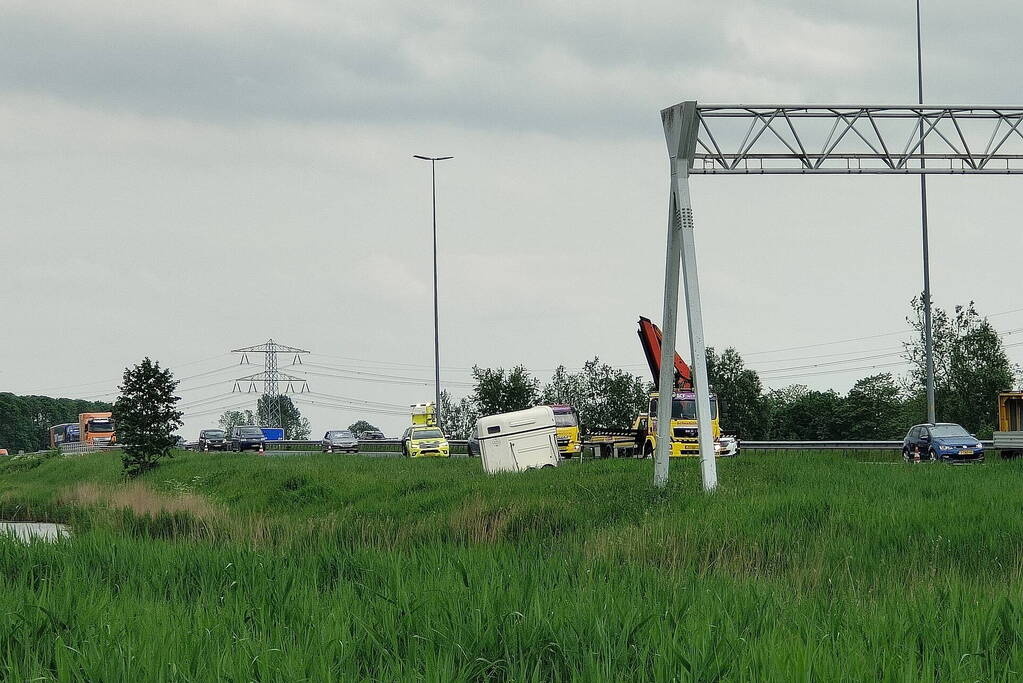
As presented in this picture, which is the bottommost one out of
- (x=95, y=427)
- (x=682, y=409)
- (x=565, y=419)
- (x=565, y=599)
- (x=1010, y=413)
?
(x=565, y=599)

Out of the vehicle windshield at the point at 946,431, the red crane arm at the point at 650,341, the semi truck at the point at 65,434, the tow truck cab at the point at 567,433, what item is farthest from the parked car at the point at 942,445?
the semi truck at the point at 65,434

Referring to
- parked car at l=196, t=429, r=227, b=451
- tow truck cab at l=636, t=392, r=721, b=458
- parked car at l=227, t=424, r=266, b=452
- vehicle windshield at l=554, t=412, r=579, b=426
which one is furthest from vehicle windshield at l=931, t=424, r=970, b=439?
parked car at l=196, t=429, r=227, b=451

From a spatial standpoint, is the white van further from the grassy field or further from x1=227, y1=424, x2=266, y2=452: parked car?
x1=227, y1=424, x2=266, y2=452: parked car

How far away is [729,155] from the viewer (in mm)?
25719

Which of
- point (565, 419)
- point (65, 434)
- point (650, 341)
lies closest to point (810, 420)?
point (565, 419)

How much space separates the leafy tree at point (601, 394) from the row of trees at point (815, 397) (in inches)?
3.4

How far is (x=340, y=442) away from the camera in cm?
7506

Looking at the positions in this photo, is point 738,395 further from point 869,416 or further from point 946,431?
point 946,431

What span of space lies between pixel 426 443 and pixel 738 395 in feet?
142

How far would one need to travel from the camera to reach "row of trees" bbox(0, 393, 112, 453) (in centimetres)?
15775

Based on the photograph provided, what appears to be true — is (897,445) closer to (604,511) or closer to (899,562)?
(604,511)

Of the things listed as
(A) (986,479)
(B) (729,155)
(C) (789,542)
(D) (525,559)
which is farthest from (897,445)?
(D) (525,559)

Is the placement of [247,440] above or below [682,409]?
below

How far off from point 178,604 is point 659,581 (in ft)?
14.7
